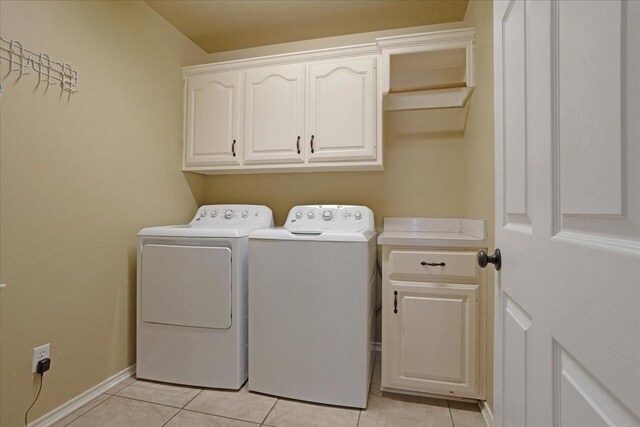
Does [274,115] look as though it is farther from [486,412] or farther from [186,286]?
[486,412]

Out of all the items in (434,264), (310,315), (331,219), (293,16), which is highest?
(293,16)

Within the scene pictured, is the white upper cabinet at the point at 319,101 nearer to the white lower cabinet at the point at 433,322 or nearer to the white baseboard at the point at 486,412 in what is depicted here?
the white lower cabinet at the point at 433,322

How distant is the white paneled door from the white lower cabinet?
830mm

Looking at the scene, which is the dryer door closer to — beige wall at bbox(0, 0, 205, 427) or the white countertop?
beige wall at bbox(0, 0, 205, 427)

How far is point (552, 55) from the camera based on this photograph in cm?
56

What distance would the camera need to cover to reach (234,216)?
235 centimetres

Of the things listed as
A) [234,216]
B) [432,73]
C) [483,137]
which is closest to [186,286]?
[234,216]

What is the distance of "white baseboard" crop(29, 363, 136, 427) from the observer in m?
1.46

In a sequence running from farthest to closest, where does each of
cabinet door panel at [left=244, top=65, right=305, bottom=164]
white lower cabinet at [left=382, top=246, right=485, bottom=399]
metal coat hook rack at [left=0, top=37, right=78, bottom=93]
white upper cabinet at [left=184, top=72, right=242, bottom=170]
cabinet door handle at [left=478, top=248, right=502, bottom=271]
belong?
1. white upper cabinet at [left=184, top=72, right=242, bottom=170]
2. cabinet door panel at [left=244, top=65, right=305, bottom=164]
3. white lower cabinet at [left=382, top=246, right=485, bottom=399]
4. metal coat hook rack at [left=0, top=37, right=78, bottom=93]
5. cabinet door handle at [left=478, top=248, right=502, bottom=271]

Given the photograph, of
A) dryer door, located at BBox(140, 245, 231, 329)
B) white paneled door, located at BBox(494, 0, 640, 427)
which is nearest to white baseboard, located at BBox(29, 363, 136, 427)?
dryer door, located at BBox(140, 245, 231, 329)

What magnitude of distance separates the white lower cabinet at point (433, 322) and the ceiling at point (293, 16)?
166 cm

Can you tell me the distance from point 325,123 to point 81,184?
1.50m

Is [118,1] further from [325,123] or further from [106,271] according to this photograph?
[106,271]

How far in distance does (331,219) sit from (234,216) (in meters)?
0.78
